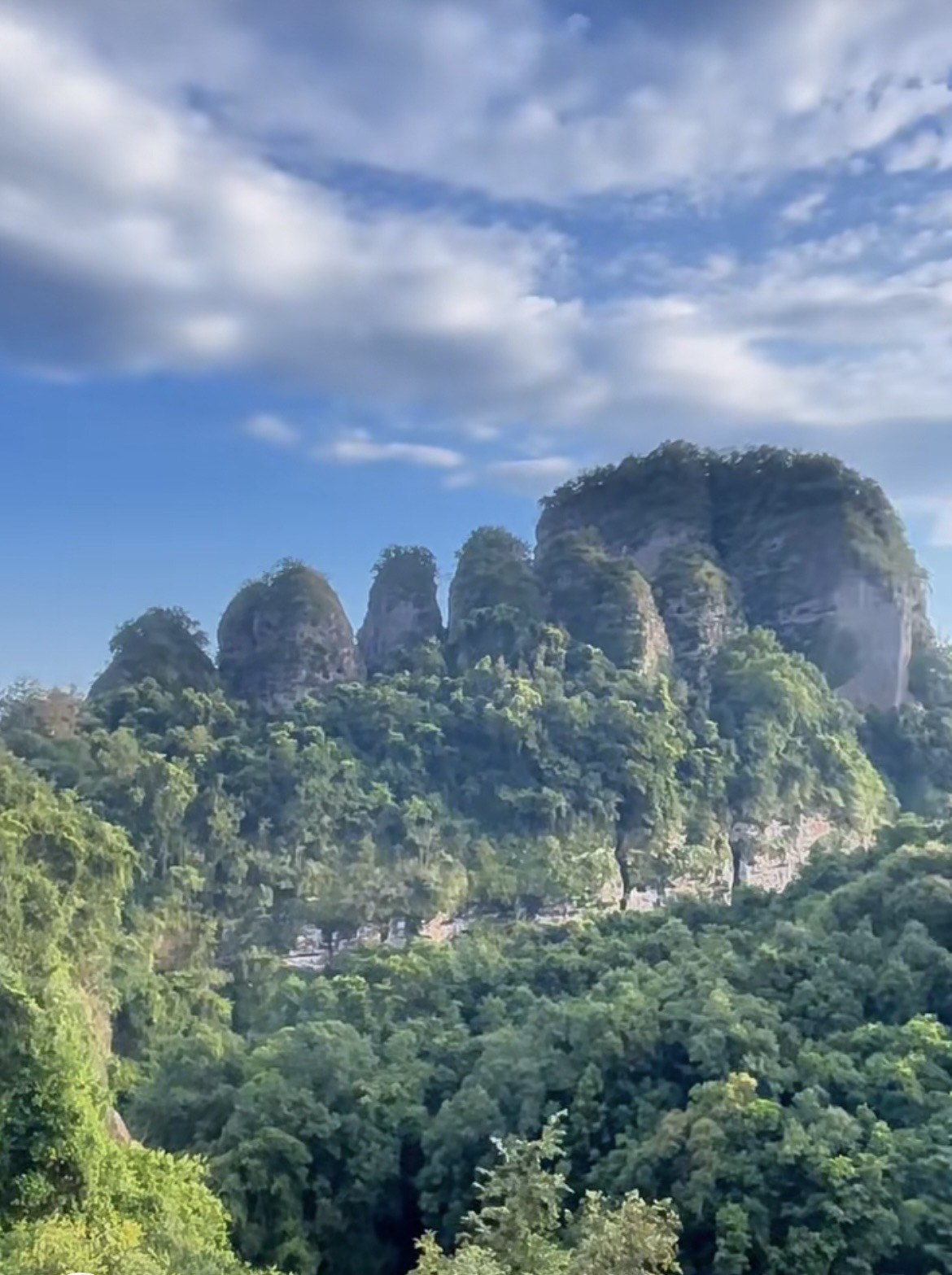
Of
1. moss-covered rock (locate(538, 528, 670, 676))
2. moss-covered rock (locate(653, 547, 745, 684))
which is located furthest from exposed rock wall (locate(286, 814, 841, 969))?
moss-covered rock (locate(538, 528, 670, 676))

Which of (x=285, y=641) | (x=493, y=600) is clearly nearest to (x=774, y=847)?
(x=493, y=600)

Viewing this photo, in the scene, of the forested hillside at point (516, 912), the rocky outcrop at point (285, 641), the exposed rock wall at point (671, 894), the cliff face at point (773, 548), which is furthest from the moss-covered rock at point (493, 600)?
the exposed rock wall at point (671, 894)

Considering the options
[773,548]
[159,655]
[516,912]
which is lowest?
[516,912]

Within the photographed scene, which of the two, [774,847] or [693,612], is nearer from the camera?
[774,847]

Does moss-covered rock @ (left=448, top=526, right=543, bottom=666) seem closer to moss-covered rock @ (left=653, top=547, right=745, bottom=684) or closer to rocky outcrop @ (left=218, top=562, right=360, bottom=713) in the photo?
rocky outcrop @ (left=218, top=562, right=360, bottom=713)

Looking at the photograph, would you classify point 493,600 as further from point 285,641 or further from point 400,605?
point 285,641

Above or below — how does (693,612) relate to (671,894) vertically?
above

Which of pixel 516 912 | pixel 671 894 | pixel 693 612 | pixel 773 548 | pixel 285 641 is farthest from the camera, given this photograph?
pixel 773 548

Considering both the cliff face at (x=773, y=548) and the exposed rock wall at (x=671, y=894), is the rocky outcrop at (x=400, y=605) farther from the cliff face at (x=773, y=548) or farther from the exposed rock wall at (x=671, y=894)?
the exposed rock wall at (x=671, y=894)
